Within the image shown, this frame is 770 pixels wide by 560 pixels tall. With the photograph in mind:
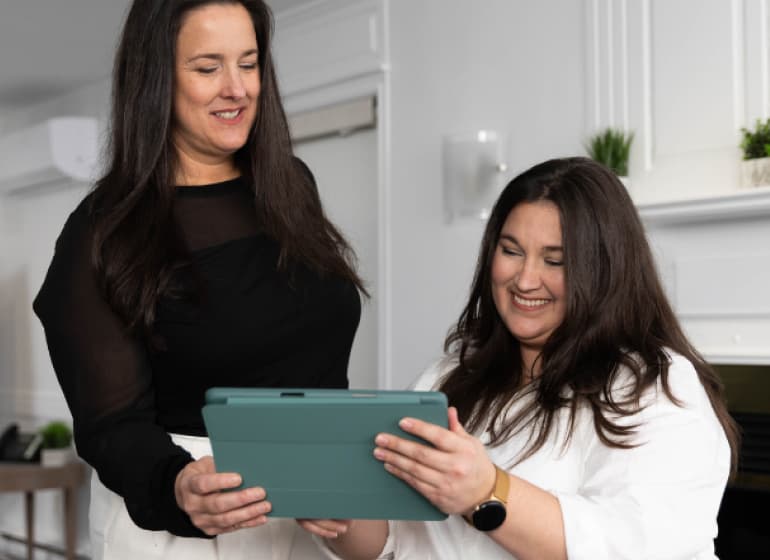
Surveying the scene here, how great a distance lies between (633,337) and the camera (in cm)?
144

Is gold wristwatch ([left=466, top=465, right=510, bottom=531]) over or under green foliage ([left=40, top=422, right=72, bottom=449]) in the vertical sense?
over

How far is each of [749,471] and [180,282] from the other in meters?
2.10

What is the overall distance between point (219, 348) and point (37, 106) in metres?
5.19

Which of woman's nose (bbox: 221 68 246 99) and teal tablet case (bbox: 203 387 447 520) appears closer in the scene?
teal tablet case (bbox: 203 387 447 520)

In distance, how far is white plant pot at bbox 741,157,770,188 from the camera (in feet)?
8.84

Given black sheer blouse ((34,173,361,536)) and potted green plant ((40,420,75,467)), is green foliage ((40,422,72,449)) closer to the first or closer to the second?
potted green plant ((40,420,75,467))

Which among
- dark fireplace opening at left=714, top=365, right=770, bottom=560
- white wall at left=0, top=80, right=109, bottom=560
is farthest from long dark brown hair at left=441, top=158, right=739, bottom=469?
white wall at left=0, top=80, right=109, bottom=560

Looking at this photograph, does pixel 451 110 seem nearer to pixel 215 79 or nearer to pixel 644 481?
pixel 215 79

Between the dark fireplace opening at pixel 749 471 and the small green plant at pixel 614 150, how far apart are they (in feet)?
2.30

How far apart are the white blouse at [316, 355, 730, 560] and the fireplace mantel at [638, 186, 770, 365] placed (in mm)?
1544

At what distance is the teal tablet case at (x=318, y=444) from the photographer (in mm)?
1051

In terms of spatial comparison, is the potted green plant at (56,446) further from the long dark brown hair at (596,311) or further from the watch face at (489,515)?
the watch face at (489,515)

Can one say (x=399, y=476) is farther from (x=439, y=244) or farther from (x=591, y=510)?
(x=439, y=244)

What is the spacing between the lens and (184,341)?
1.42 metres
